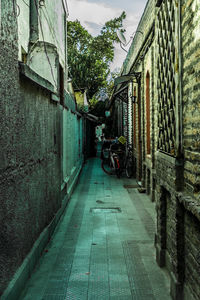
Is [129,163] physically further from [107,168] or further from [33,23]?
[33,23]

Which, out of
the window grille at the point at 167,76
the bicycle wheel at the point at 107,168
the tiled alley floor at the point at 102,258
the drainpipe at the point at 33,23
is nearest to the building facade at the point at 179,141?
the window grille at the point at 167,76

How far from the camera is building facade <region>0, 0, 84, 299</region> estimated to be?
3.46m

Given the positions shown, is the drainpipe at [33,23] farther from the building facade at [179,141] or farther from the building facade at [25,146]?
the building facade at [179,141]

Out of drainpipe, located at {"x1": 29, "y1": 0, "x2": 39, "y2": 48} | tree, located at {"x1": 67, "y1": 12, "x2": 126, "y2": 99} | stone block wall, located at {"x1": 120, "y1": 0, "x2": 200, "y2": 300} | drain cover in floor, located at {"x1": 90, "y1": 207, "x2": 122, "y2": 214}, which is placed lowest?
drain cover in floor, located at {"x1": 90, "y1": 207, "x2": 122, "y2": 214}

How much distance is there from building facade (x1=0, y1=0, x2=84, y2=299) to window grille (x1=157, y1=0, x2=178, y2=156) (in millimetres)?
1896

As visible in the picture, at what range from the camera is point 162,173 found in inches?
197

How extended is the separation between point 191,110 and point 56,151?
4.53 metres

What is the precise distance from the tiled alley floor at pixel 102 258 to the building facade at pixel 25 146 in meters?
0.32

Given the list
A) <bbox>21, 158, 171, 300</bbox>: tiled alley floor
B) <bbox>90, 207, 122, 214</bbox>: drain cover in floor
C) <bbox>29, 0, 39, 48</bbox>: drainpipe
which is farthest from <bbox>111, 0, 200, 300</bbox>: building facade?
<bbox>90, 207, 122, 214</bbox>: drain cover in floor

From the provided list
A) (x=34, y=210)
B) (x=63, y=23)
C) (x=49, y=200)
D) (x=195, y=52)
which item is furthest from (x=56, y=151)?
(x=63, y=23)

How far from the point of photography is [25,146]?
173 inches

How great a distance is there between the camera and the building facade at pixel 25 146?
3465 millimetres

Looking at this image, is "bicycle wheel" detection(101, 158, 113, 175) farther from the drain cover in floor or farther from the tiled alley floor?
the drain cover in floor

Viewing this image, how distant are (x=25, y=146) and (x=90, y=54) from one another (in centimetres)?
2962
